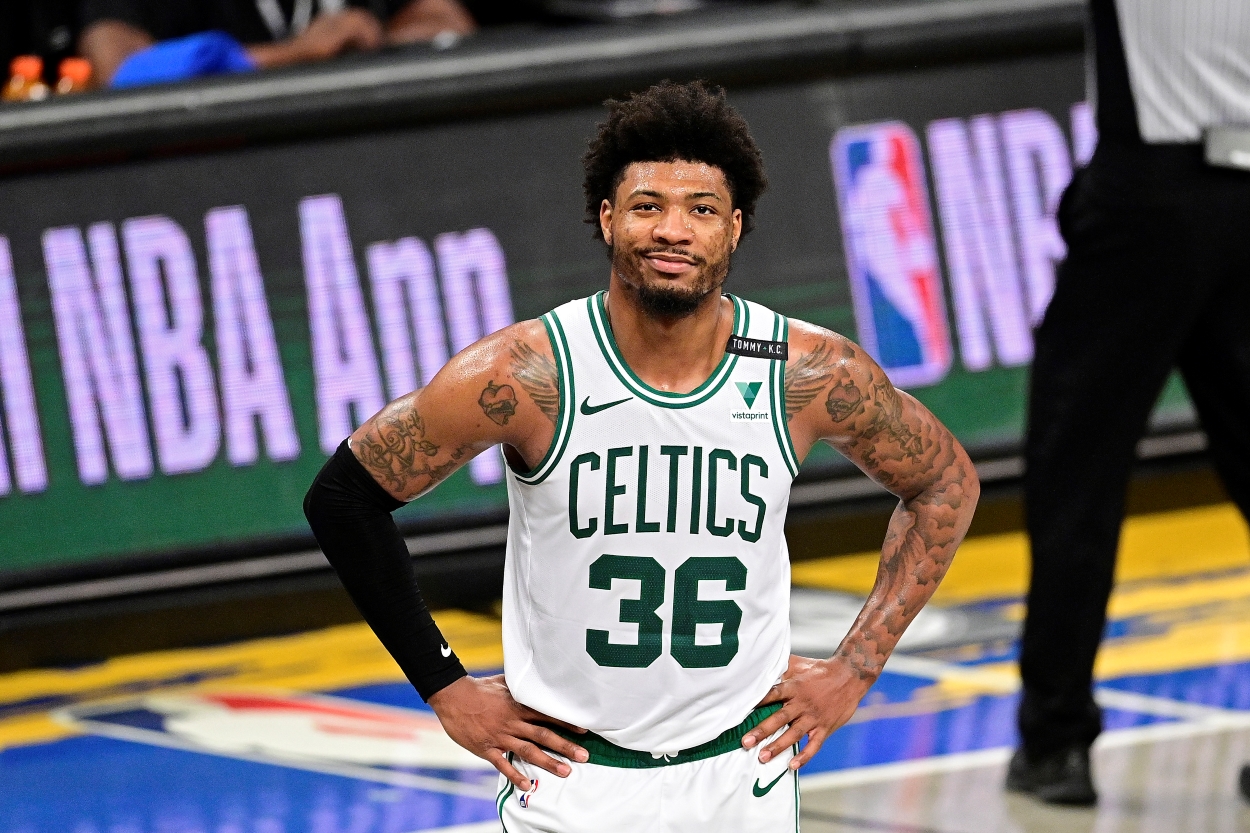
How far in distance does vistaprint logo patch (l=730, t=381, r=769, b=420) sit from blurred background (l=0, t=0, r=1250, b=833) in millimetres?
2534

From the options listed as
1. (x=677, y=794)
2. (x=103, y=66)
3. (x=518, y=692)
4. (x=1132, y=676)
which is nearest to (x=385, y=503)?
(x=518, y=692)

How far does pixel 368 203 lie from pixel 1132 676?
2.94 m

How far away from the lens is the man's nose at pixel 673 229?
283 centimetres

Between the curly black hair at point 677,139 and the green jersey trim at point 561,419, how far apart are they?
10.4 inches

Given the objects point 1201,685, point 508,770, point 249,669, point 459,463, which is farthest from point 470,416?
point 1201,685

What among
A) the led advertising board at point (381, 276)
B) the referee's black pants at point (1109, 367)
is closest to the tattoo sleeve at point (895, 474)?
the referee's black pants at point (1109, 367)

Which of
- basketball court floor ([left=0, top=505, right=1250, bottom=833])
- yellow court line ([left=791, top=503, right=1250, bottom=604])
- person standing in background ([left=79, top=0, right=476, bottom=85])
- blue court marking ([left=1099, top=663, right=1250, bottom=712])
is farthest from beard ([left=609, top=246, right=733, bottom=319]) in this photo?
person standing in background ([left=79, top=0, right=476, bottom=85])

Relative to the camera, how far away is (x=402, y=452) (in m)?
2.95

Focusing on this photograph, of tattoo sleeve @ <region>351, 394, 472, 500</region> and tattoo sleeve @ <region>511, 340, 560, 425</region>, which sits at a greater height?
tattoo sleeve @ <region>511, 340, 560, 425</region>

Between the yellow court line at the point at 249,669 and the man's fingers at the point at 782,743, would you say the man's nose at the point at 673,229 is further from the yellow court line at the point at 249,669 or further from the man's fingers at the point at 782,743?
the yellow court line at the point at 249,669

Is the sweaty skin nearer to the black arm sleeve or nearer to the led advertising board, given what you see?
the black arm sleeve

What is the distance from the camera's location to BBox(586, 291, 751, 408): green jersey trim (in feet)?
9.61

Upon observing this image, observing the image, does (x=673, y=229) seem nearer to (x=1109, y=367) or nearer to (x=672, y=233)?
(x=672, y=233)

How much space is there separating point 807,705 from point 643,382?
2.07 feet
